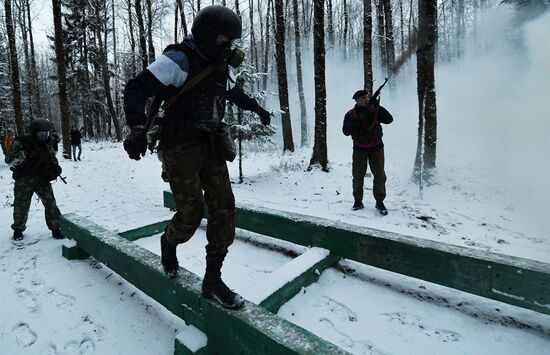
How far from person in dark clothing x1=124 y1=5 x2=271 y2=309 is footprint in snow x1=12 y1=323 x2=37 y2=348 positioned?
154cm

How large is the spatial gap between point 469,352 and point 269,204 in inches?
205

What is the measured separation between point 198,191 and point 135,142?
0.61 m

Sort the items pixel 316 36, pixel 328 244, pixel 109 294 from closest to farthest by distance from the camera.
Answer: pixel 109 294 < pixel 328 244 < pixel 316 36

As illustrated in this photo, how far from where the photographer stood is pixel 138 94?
2305 mm

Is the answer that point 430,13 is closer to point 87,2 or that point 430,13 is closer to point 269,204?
point 269,204

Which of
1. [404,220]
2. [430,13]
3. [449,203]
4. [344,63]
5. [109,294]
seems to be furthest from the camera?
[344,63]

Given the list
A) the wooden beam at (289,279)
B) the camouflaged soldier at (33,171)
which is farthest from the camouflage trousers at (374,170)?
the camouflaged soldier at (33,171)

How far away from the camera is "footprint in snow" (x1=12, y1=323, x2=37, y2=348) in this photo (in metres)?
2.91

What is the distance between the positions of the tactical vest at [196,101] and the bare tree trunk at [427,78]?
662 cm

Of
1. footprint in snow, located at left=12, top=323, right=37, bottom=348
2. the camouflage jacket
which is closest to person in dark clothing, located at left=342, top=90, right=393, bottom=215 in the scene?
the camouflage jacket

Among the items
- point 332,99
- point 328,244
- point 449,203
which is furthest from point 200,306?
point 332,99

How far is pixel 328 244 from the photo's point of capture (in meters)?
4.04

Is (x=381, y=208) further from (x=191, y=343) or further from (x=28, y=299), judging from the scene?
(x=28, y=299)

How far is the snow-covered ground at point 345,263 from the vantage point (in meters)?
2.88
